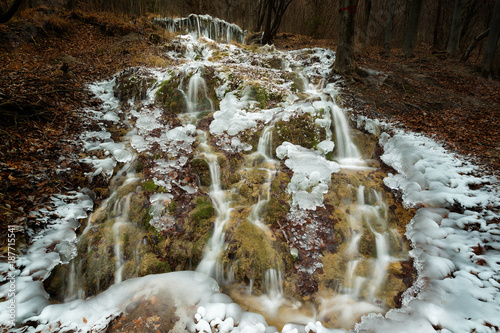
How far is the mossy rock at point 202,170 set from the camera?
4852mm

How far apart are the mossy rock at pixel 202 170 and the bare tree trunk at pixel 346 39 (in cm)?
630

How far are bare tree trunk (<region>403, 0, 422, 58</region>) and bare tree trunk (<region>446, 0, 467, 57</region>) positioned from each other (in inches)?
75.4

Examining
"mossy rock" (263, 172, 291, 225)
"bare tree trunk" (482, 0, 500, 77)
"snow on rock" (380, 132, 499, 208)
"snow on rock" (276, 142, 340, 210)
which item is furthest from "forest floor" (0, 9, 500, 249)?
"mossy rock" (263, 172, 291, 225)

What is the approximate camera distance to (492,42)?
8.39m

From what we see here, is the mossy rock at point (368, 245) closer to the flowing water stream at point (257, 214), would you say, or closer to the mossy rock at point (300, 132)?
the flowing water stream at point (257, 214)

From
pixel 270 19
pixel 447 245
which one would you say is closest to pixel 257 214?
pixel 447 245

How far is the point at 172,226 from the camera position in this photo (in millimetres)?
4004

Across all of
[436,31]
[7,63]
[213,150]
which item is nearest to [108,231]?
[213,150]

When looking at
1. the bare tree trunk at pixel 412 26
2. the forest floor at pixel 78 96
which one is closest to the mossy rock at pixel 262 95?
the forest floor at pixel 78 96

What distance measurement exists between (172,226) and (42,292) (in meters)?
1.85

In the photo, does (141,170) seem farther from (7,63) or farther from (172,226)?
(7,63)

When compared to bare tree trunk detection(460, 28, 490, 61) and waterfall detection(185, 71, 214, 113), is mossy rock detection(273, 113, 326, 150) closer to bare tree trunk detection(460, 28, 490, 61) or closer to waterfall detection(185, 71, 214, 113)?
waterfall detection(185, 71, 214, 113)

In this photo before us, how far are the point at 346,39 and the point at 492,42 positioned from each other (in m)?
6.33

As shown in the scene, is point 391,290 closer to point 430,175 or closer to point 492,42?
point 430,175
